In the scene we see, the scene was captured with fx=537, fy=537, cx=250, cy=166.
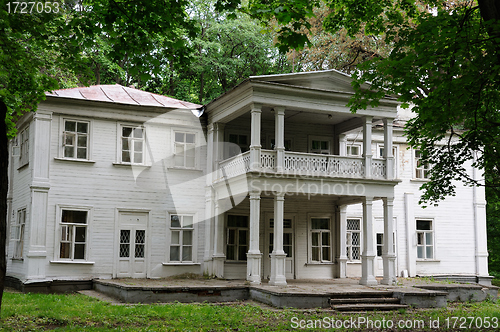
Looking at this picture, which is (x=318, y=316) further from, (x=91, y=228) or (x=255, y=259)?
(x=91, y=228)

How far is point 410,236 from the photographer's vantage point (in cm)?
2338

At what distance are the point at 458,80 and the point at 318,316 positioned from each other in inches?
260

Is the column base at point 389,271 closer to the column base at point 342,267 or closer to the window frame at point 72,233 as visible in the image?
the column base at point 342,267

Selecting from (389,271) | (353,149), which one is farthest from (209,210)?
(353,149)

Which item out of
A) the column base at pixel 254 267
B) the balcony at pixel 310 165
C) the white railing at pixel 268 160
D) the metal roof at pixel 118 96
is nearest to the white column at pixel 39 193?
the metal roof at pixel 118 96

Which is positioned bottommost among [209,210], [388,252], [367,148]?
[388,252]

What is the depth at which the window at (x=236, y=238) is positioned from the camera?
20.1 meters

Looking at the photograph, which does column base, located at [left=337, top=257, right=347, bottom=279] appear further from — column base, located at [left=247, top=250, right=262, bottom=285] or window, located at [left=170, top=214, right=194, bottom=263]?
window, located at [left=170, top=214, right=194, bottom=263]

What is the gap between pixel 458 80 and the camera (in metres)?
10.1

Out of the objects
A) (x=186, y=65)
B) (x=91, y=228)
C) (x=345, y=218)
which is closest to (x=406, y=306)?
(x=345, y=218)

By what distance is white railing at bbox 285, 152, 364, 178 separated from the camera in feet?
58.5

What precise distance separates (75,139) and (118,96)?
2452 millimetres

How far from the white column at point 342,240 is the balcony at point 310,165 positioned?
10.8 ft

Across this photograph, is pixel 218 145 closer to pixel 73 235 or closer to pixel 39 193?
pixel 73 235
